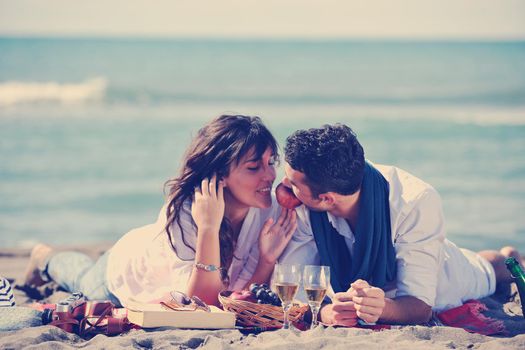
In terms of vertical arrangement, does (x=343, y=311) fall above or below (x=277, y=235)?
below

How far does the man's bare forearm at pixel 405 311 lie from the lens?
4754 millimetres

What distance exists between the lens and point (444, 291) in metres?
5.41

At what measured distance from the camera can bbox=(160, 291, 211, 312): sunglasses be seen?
4797mm

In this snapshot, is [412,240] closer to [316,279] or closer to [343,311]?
[343,311]

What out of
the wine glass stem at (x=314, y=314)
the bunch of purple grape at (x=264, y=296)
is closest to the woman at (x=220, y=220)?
the bunch of purple grape at (x=264, y=296)

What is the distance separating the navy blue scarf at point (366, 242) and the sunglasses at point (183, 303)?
77 centimetres

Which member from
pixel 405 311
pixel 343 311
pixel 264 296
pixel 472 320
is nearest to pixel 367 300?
pixel 343 311

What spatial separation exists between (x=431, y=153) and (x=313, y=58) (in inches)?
1035

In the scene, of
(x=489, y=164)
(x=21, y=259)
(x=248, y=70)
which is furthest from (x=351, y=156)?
(x=248, y=70)

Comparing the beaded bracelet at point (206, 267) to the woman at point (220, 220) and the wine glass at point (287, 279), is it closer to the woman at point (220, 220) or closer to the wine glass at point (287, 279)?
the woman at point (220, 220)

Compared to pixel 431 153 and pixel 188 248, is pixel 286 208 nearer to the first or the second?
pixel 188 248

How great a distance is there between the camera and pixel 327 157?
471 cm

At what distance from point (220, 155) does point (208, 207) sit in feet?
1.12

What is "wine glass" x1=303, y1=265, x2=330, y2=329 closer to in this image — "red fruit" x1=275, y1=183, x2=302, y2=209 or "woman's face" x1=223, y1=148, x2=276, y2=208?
"red fruit" x1=275, y1=183, x2=302, y2=209
